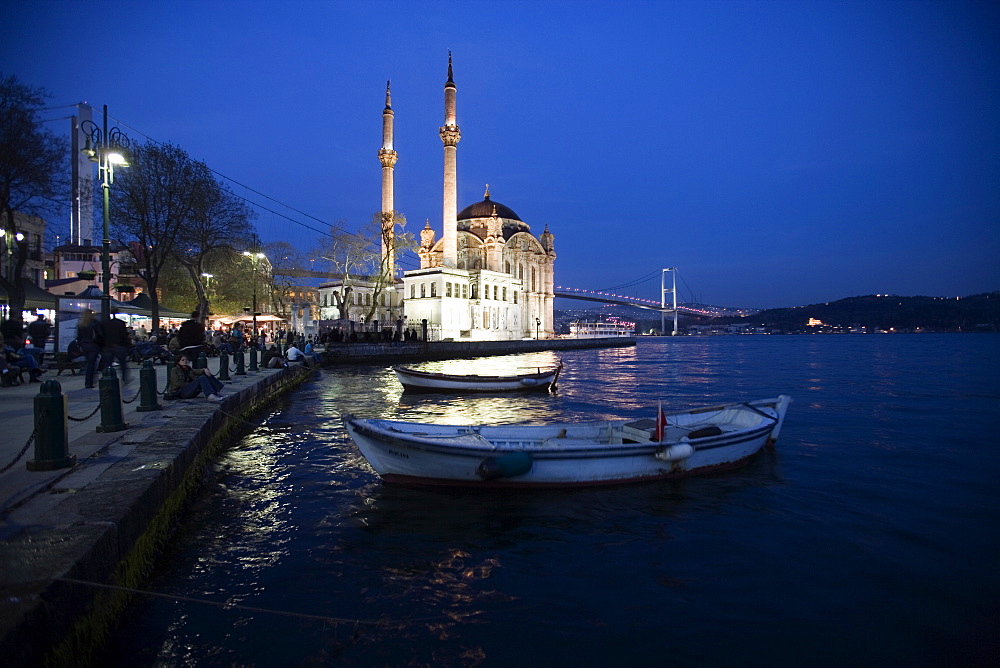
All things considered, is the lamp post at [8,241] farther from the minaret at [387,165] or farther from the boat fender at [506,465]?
the minaret at [387,165]

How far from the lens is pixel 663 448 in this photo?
289 inches

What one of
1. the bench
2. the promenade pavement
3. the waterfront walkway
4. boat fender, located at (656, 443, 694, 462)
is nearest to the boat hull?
the promenade pavement

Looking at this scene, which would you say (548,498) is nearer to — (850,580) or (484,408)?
(850,580)

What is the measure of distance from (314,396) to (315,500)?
11.7m

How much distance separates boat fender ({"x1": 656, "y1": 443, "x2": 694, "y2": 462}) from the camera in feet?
24.0

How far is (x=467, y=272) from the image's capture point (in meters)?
52.2

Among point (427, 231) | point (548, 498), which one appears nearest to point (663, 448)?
point (548, 498)

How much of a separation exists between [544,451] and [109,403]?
18.6 ft

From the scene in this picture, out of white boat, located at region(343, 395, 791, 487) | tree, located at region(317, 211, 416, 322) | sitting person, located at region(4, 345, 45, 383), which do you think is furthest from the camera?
tree, located at region(317, 211, 416, 322)

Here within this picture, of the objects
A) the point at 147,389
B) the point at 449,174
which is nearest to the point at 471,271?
the point at 449,174

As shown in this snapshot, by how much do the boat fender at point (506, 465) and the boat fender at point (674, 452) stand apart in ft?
6.53

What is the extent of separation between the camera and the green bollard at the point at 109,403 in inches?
264

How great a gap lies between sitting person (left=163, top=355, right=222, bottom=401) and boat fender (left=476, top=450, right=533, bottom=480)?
619 centimetres

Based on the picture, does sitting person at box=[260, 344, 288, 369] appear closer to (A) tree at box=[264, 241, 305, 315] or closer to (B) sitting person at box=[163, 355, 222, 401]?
(B) sitting person at box=[163, 355, 222, 401]
